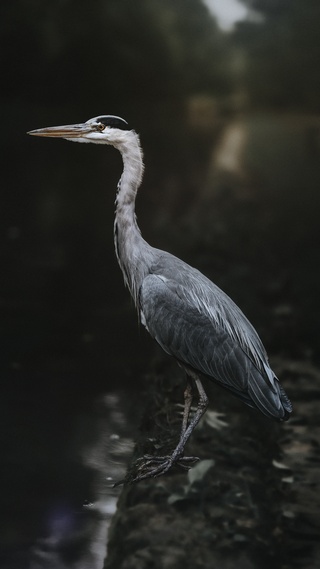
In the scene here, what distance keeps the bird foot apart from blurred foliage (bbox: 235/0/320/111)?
12.1 ft

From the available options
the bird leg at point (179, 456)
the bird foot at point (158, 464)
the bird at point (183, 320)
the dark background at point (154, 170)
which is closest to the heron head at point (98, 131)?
the bird at point (183, 320)

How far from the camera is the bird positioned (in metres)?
2.66

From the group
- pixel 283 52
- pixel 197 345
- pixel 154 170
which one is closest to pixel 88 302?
pixel 154 170

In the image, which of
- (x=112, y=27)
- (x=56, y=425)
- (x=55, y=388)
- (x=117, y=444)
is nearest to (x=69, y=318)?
(x=55, y=388)

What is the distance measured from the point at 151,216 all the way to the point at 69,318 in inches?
57.8

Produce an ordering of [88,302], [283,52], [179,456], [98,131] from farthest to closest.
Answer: [283,52] < [88,302] < [98,131] < [179,456]

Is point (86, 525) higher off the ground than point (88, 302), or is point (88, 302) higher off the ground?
point (88, 302)

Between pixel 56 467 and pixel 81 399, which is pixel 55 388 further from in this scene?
pixel 56 467

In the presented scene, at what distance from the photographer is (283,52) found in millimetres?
5691

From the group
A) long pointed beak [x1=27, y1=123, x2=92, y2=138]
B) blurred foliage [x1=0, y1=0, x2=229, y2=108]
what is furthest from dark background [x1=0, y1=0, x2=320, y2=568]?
long pointed beak [x1=27, y1=123, x2=92, y2=138]

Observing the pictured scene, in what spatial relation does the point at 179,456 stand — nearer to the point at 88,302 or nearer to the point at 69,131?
the point at 69,131

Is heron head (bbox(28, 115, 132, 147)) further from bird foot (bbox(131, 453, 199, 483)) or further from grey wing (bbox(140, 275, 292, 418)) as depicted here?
bird foot (bbox(131, 453, 199, 483))

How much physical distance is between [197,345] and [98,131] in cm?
87

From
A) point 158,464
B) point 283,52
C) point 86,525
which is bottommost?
point 86,525
